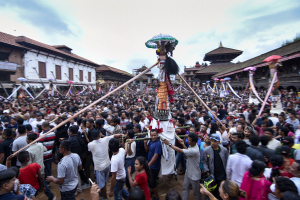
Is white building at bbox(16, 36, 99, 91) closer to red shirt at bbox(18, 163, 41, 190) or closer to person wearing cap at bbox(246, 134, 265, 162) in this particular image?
red shirt at bbox(18, 163, 41, 190)

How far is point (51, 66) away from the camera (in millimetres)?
20203

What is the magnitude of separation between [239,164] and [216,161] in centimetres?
43

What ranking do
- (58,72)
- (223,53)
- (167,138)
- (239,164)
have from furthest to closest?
1. (223,53)
2. (58,72)
3. (167,138)
4. (239,164)

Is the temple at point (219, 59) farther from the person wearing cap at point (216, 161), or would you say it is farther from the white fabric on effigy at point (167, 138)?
the person wearing cap at point (216, 161)

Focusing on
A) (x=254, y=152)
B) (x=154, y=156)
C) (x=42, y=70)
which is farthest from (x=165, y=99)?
(x=42, y=70)

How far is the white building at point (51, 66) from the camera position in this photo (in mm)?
16953

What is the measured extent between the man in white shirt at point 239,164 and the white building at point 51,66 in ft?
67.1

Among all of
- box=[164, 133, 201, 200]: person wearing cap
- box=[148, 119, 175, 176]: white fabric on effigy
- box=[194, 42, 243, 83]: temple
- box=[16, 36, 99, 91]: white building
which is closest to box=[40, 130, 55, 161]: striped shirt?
box=[148, 119, 175, 176]: white fabric on effigy

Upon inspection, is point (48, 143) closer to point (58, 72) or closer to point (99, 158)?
point (99, 158)

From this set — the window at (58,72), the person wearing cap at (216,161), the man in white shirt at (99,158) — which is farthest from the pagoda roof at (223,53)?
the man in white shirt at (99,158)

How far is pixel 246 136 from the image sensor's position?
11.5 feet

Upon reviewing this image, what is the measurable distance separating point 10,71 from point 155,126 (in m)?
18.2

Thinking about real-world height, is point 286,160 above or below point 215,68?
below

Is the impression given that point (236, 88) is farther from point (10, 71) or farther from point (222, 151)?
point (10, 71)
